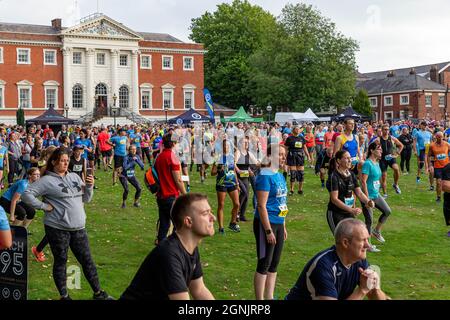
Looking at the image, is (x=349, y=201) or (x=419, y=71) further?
(x=419, y=71)

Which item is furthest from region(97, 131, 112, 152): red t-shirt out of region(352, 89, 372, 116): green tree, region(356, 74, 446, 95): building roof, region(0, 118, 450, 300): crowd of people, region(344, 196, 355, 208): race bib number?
region(356, 74, 446, 95): building roof

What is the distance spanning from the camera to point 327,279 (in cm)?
412

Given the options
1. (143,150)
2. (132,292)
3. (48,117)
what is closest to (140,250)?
(132,292)

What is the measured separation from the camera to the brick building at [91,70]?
2215 inches

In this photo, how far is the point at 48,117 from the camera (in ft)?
128

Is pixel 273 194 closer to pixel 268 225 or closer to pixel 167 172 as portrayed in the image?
pixel 268 225

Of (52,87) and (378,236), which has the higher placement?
(52,87)

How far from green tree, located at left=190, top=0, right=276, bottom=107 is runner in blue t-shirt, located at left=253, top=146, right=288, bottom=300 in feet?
202

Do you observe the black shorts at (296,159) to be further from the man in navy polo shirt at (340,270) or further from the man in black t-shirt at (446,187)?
the man in navy polo shirt at (340,270)

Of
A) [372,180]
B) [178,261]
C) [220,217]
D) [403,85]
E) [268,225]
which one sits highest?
[403,85]

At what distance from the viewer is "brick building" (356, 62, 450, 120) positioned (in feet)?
250

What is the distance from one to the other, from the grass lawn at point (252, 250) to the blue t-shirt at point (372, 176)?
1.01m

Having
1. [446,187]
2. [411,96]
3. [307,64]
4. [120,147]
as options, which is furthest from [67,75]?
[446,187]

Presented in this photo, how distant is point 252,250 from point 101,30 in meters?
53.0
